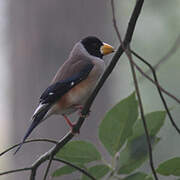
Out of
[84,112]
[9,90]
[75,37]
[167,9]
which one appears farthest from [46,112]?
[167,9]

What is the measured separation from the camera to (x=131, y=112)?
2.70ft

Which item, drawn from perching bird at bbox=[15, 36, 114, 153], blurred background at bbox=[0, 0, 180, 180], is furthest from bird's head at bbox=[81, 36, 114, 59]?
blurred background at bbox=[0, 0, 180, 180]

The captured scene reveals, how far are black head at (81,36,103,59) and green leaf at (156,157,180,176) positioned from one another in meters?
1.39

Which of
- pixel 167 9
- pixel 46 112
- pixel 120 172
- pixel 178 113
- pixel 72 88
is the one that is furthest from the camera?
pixel 167 9

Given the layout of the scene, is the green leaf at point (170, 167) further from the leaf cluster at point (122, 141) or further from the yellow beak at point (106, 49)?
the yellow beak at point (106, 49)

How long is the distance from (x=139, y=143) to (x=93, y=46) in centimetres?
140

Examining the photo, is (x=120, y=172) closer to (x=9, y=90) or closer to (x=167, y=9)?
Result: (x=9, y=90)

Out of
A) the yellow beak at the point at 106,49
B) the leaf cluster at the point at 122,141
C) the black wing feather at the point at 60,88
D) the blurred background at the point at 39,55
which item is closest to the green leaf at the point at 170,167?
the leaf cluster at the point at 122,141

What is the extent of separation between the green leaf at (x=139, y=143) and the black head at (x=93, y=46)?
1.33m

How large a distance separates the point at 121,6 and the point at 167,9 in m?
0.52

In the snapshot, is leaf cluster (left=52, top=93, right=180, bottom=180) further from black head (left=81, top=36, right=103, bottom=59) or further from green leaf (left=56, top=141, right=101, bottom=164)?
black head (left=81, top=36, right=103, bottom=59)

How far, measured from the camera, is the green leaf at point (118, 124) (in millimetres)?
824

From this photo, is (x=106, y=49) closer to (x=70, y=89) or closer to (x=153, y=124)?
(x=70, y=89)

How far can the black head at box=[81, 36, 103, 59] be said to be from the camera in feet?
7.04
